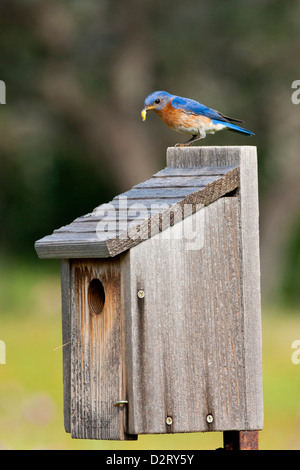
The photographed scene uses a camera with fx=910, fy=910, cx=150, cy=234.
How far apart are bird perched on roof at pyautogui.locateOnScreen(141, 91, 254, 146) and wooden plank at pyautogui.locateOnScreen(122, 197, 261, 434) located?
2.88 feet

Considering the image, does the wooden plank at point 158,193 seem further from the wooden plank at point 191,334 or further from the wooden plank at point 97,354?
the wooden plank at point 97,354

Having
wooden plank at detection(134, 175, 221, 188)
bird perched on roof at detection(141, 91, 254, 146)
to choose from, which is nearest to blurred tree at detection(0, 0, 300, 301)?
bird perched on roof at detection(141, 91, 254, 146)

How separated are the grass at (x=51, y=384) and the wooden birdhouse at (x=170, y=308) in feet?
9.07

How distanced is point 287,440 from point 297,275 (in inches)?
334

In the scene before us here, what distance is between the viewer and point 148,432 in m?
3.36

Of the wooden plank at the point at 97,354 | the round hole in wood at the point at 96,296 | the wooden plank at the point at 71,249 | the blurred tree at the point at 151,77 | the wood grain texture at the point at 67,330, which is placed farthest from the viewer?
the blurred tree at the point at 151,77

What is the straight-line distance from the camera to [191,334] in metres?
3.40

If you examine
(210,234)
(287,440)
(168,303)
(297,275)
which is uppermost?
(297,275)

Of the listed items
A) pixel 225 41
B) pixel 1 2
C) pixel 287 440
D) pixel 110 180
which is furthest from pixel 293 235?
pixel 287 440

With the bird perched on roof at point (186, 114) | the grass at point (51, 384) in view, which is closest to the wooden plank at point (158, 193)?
the bird perched on roof at point (186, 114)

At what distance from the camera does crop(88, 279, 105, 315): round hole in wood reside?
3557 millimetres

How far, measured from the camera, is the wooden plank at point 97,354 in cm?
342

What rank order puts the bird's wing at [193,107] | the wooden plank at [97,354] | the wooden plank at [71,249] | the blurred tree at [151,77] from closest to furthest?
1. the wooden plank at [71,249]
2. the wooden plank at [97,354]
3. the bird's wing at [193,107]
4. the blurred tree at [151,77]

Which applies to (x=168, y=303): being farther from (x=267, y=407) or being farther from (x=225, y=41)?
(x=225, y=41)
